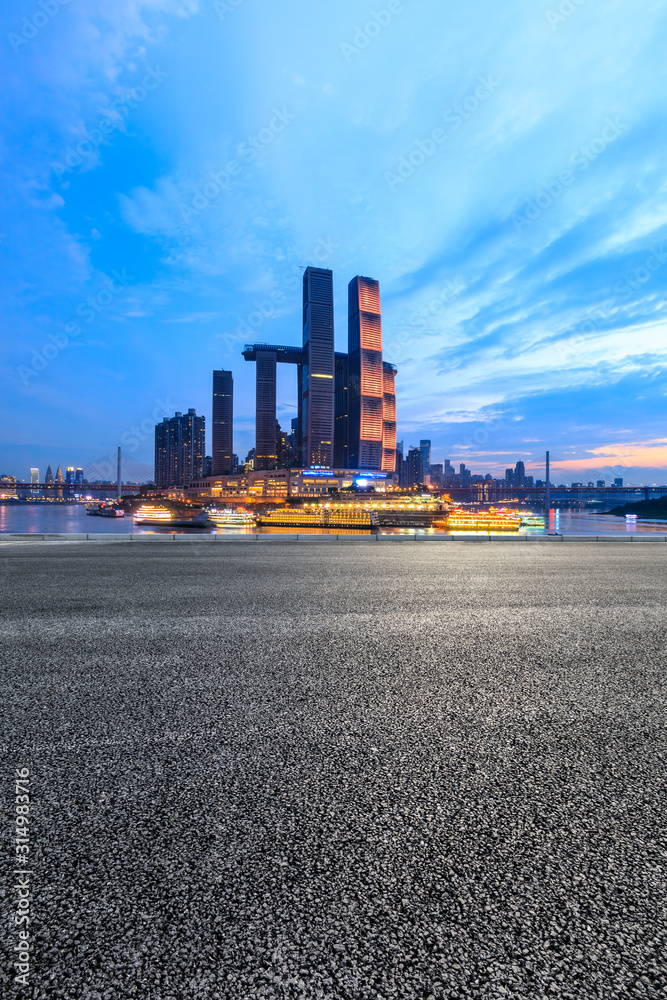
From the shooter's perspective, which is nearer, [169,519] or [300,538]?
[300,538]

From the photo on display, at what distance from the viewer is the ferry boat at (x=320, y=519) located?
80.4 metres

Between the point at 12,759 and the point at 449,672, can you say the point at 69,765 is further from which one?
the point at 449,672

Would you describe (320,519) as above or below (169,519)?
above

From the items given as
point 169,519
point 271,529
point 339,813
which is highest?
point 339,813

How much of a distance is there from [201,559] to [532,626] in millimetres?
12086

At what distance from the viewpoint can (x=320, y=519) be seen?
83562mm

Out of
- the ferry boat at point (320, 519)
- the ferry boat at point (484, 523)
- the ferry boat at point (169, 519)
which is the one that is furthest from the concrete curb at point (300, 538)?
the ferry boat at point (320, 519)

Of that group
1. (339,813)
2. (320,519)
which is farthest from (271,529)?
(339,813)

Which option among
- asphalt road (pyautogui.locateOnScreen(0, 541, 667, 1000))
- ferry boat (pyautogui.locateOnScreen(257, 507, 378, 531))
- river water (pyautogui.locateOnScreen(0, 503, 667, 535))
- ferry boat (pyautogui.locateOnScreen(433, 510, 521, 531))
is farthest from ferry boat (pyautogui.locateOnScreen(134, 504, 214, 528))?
asphalt road (pyautogui.locateOnScreen(0, 541, 667, 1000))

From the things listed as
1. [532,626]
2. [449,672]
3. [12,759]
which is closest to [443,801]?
[449,672]

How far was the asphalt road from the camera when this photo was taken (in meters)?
1.77

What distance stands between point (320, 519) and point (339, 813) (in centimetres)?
8099

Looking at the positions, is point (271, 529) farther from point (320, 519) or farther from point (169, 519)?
point (169, 519)

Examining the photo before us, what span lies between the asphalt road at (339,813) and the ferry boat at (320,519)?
73.6m
